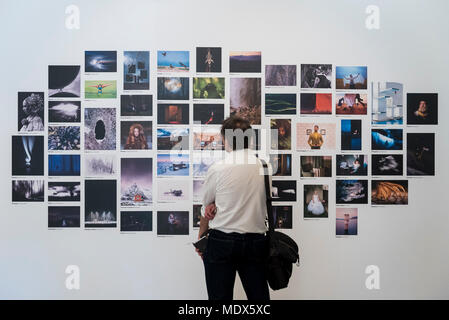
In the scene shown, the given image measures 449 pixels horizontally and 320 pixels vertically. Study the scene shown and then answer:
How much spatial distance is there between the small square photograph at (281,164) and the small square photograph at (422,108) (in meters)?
1.18

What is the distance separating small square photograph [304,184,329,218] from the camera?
2783mm

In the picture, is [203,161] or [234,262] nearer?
[234,262]

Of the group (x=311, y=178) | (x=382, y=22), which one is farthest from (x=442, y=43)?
(x=311, y=178)

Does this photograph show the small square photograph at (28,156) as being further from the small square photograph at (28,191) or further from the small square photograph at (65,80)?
the small square photograph at (65,80)

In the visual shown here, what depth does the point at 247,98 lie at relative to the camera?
109 inches

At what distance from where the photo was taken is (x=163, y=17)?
2791 millimetres

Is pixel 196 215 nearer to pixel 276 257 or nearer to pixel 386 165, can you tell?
pixel 276 257

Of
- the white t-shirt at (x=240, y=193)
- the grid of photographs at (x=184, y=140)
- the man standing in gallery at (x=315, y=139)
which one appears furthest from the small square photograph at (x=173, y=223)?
the man standing in gallery at (x=315, y=139)

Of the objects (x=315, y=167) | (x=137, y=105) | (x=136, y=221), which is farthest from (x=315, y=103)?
(x=136, y=221)

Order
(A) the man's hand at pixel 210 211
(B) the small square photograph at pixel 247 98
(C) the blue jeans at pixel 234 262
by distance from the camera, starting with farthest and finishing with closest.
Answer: (B) the small square photograph at pixel 247 98
(A) the man's hand at pixel 210 211
(C) the blue jeans at pixel 234 262

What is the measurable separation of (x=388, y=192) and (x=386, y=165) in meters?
0.25

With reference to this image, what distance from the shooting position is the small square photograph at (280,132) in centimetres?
278
